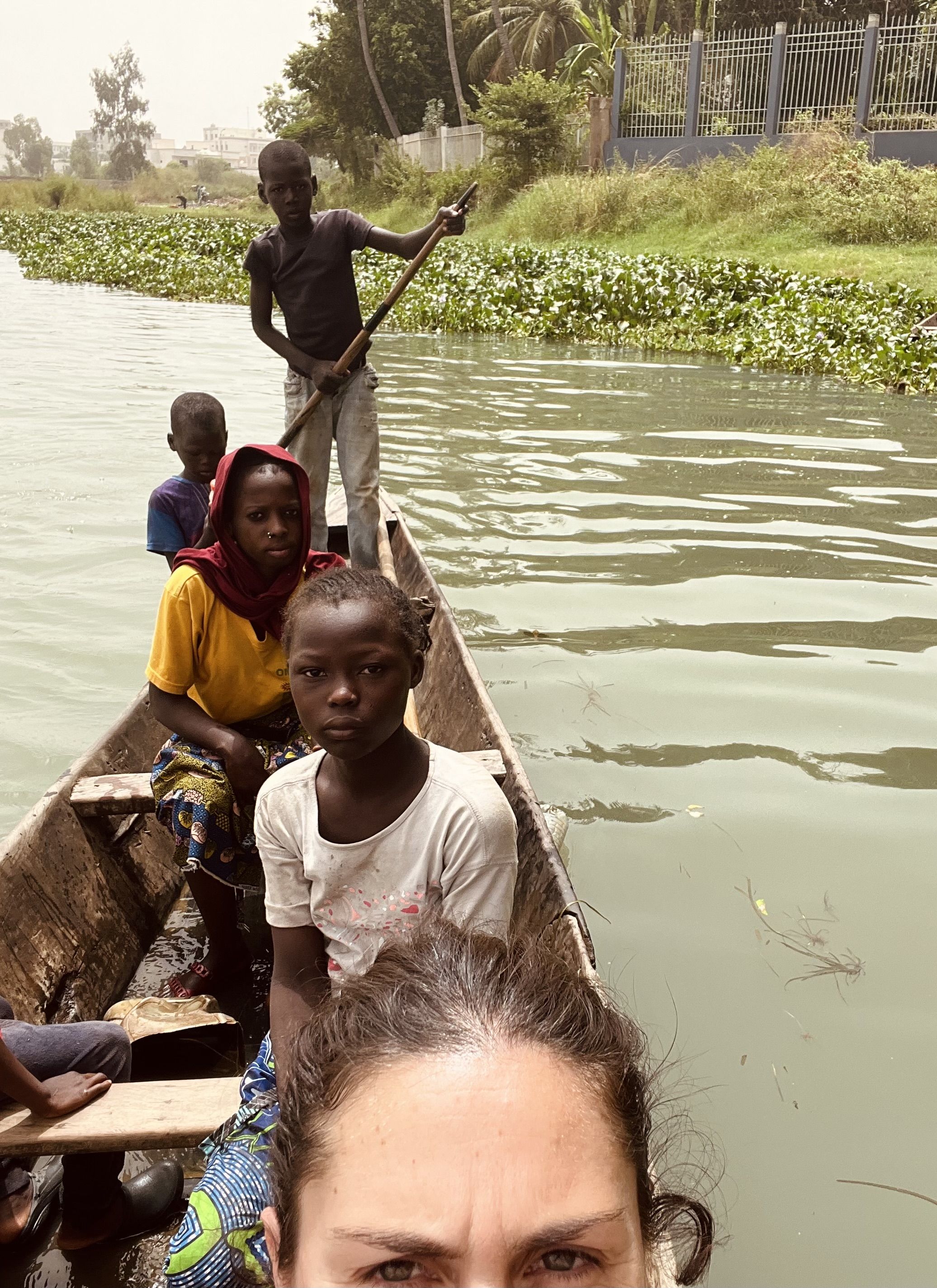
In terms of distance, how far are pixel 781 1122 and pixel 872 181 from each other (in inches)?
583

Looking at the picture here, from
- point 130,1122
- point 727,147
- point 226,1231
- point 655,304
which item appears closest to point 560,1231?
point 226,1231

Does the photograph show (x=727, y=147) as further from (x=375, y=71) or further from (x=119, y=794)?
(x=119, y=794)

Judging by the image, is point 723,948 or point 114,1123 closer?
point 114,1123

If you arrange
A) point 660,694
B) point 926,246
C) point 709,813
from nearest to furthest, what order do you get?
1. point 709,813
2. point 660,694
3. point 926,246

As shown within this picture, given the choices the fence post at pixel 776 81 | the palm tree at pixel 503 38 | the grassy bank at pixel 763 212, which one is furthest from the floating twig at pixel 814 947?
the palm tree at pixel 503 38

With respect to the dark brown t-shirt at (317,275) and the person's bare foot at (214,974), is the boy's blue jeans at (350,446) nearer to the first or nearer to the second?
the dark brown t-shirt at (317,275)

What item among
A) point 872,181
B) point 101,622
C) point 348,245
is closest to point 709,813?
point 348,245

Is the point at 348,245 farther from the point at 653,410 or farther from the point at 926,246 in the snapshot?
the point at 926,246

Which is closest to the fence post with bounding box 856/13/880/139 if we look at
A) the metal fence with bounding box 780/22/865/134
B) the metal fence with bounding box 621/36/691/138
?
the metal fence with bounding box 780/22/865/134

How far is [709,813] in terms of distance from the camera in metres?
3.15

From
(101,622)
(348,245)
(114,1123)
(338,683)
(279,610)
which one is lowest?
(101,622)

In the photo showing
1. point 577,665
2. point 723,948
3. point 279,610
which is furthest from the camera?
point 577,665

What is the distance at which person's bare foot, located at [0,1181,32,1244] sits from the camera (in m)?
1.65

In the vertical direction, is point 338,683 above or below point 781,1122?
above
